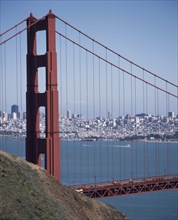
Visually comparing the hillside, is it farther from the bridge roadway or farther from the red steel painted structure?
the bridge roadway

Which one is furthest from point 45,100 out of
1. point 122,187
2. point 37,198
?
point 37,198

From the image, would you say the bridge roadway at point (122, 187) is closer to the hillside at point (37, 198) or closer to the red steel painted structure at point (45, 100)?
the hillside at point (37, 198)

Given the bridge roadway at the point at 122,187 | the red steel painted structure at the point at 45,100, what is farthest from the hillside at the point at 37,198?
the bridge roadway at the point at 122,187

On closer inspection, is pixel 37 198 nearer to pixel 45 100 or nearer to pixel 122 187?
pixel 45 100

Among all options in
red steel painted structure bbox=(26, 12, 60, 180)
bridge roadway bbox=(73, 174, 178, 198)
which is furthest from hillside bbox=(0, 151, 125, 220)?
bridge roadway bbox=(73, 174, 178, 198)

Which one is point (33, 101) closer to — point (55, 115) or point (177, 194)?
point (55, 115)

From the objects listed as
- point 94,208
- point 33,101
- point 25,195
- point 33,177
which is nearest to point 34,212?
point 25,195
